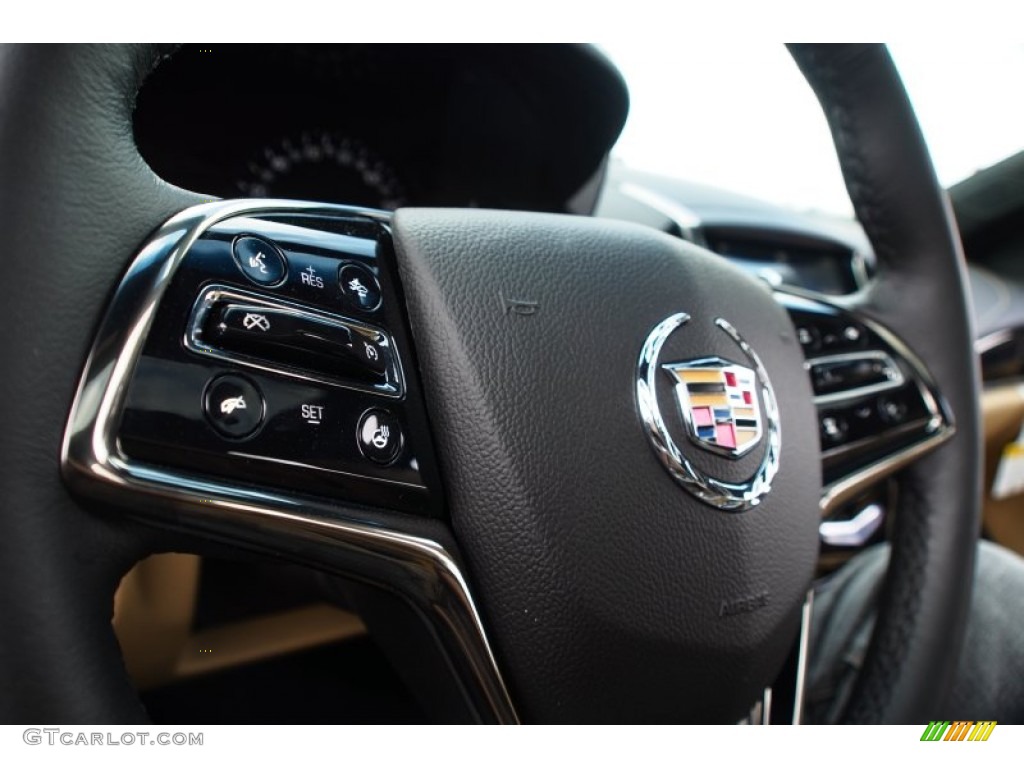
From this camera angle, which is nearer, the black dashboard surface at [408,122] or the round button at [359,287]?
the round button at [359,287]

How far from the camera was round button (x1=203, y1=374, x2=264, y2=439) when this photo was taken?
18.4 inches

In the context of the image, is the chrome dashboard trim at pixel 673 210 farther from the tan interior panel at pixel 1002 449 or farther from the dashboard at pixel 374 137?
the tan interior panel at pixel 1002 449

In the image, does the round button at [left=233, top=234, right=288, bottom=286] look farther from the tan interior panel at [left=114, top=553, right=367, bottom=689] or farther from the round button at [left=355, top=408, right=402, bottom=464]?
the tan interior panel at [left=114, top=553, right=367, bottom=689]

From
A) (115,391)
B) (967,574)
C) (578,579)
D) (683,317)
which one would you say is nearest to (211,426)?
(115,391)

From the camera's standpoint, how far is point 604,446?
1.93ft

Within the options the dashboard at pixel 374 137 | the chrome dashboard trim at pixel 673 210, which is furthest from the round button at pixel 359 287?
the chrome dashboard trim at pixel 673 210

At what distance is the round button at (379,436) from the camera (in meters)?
0.52

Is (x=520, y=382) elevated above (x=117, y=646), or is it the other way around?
(x=520, y=382)

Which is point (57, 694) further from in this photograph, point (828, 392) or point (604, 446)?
point (828, 392)
